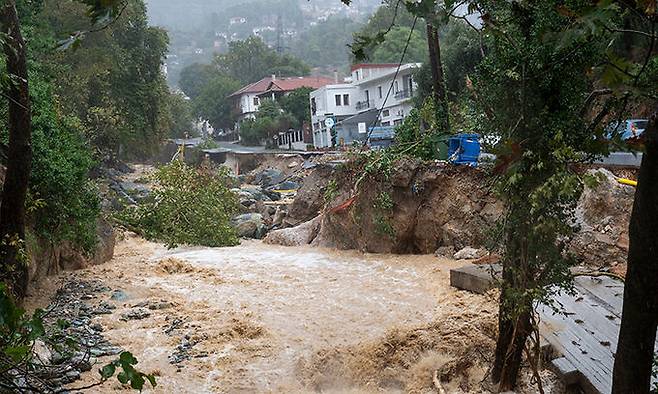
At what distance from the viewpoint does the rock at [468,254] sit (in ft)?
41.3

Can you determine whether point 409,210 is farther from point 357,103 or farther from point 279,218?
point 357,103

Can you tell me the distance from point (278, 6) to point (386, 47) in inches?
5713

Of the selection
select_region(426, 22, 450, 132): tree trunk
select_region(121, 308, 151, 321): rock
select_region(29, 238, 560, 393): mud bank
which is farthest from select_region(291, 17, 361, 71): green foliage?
select_region(121, 308, 151, 321): rock

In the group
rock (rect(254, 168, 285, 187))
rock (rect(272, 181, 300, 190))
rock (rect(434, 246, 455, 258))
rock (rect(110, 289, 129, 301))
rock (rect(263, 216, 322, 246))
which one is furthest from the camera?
rock (rect(254, 168, 285, 187))

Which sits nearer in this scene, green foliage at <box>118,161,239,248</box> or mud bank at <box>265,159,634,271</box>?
mud bank at <box>265,159,634,271</box>

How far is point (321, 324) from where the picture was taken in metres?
9.42

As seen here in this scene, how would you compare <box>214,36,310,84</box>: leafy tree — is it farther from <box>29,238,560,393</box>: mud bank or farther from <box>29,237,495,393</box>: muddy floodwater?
<box>29,238,560,393</box>: mud bank

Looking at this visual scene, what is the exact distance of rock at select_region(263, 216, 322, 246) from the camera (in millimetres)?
17391

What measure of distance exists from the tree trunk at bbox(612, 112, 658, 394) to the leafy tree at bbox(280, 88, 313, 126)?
4627cm

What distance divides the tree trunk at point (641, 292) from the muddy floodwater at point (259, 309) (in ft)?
12.7

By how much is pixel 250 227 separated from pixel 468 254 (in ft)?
31.8

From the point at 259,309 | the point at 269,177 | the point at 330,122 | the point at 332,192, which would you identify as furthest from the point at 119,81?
the point at 259,309

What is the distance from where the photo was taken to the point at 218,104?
66.1 meters

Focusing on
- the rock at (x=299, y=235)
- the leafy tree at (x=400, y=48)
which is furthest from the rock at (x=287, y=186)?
the leafy tree at (x=400, y=48)
